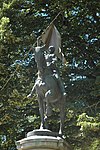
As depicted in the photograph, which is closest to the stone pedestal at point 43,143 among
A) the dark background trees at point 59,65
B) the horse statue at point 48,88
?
the horse statue at point 48,88

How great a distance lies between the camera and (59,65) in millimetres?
15453

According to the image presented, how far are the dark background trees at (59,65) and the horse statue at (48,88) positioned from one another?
4.24m

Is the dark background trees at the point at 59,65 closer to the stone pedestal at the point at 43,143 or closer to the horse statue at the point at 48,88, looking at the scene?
the horse statue at the point at 48,88

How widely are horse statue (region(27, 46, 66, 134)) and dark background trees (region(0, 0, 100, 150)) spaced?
167 inches

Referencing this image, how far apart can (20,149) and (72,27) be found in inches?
348

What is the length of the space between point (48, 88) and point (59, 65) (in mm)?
6247

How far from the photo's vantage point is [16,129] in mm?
16703

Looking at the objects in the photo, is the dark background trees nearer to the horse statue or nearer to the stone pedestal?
the horse statue

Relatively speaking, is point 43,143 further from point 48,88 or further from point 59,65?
point 59,65

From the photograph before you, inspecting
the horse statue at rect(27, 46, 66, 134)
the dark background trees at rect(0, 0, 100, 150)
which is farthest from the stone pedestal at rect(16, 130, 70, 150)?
the dark background trees at rect(0, 0, 100, 150)

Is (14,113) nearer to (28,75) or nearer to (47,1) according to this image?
(28,75)

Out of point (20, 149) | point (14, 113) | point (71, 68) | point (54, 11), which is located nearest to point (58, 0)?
point (54, 11)

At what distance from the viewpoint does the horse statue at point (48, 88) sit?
9258mm

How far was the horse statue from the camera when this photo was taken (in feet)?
30.4
